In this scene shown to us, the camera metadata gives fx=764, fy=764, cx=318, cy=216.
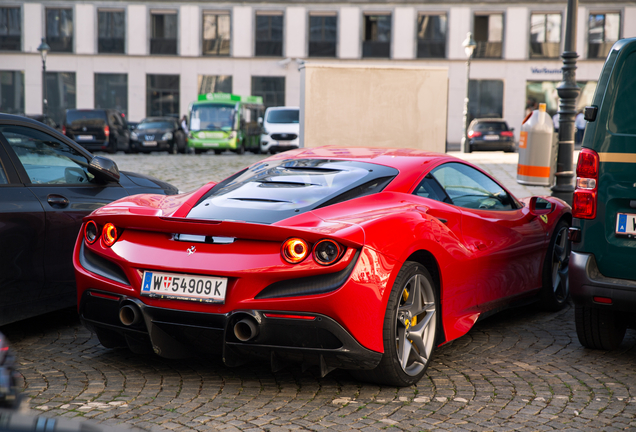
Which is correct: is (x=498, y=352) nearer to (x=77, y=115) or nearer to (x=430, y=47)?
(x=77, y=115)

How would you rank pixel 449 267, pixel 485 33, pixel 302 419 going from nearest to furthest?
pixel 302 419 < pixel 449 267 < pixel 485 33

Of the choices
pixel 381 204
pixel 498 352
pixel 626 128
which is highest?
pixel 626 128

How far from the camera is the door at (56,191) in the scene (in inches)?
201

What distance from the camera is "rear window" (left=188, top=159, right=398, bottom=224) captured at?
4125mm

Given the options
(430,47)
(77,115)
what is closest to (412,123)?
(77,115)

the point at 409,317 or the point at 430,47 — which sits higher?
the point at 430,47

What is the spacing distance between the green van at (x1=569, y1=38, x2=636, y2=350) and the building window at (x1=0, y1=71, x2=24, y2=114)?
4704 centimetres

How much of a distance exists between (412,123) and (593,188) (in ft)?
37.6

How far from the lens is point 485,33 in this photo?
45.0m

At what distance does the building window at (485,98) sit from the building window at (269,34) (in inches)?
467

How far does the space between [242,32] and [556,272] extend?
138 feet

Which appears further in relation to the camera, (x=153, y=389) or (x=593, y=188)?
(x=593, y=188)

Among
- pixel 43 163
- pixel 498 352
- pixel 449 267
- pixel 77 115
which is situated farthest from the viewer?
pixel 77 115

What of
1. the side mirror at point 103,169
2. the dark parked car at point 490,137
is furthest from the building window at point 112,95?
the side mirror at point 103,169
